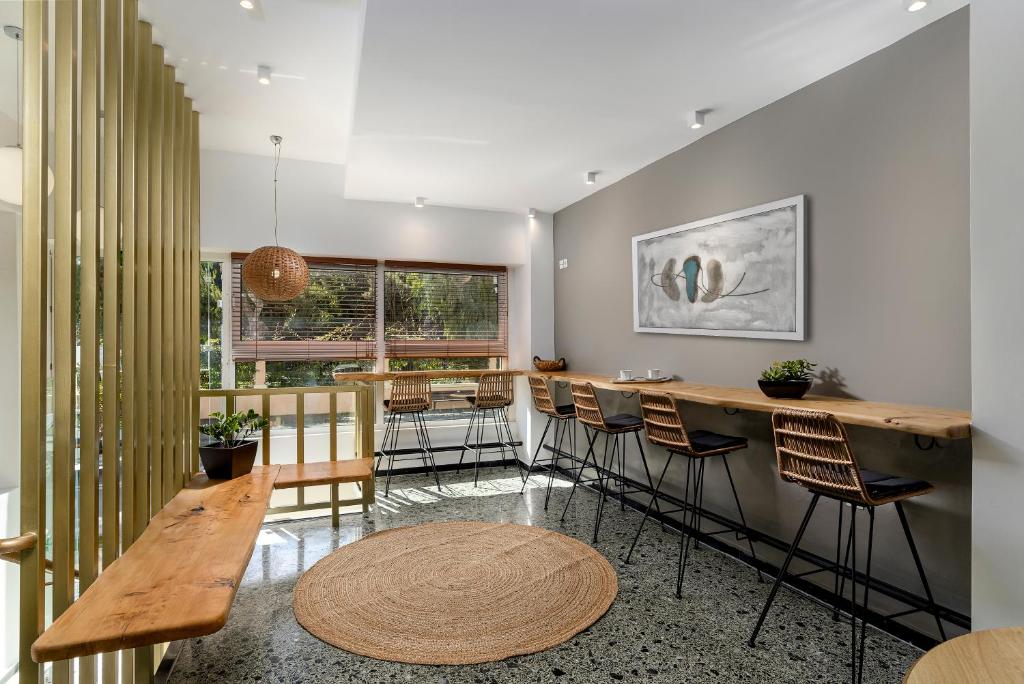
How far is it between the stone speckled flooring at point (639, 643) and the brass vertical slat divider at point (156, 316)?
0.73 meters

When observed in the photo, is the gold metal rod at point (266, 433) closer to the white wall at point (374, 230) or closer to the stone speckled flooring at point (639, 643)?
the stone speckled flooring at point (639, 643)

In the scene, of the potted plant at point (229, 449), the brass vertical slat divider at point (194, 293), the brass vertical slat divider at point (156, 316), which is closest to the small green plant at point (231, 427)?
the potted plant at point (229, 449)

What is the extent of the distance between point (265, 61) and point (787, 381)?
3365 mm

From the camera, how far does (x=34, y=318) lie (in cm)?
158

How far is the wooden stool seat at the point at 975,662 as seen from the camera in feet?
2.92

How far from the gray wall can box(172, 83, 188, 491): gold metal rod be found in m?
2.77

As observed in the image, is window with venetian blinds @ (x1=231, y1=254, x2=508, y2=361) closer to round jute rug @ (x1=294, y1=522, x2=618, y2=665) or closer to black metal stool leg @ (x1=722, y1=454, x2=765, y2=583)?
round jute rug @ (x1=294, y1=522, x2=618, y2=665)

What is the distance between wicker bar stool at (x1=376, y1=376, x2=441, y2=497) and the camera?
4672 mm

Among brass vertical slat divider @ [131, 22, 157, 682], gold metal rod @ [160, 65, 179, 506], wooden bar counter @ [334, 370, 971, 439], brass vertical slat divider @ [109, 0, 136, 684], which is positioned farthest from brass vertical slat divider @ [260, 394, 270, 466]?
wooden bar counter @ [334, 370, 971, 439]

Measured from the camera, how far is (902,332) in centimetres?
246

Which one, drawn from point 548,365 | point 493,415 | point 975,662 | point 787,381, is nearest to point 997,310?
point 787,381

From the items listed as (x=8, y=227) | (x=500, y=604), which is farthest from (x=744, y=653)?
(x=8, y=227)

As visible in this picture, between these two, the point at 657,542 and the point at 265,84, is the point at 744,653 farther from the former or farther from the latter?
the point at 265,84

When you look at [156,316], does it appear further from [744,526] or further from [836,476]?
[744,526]
